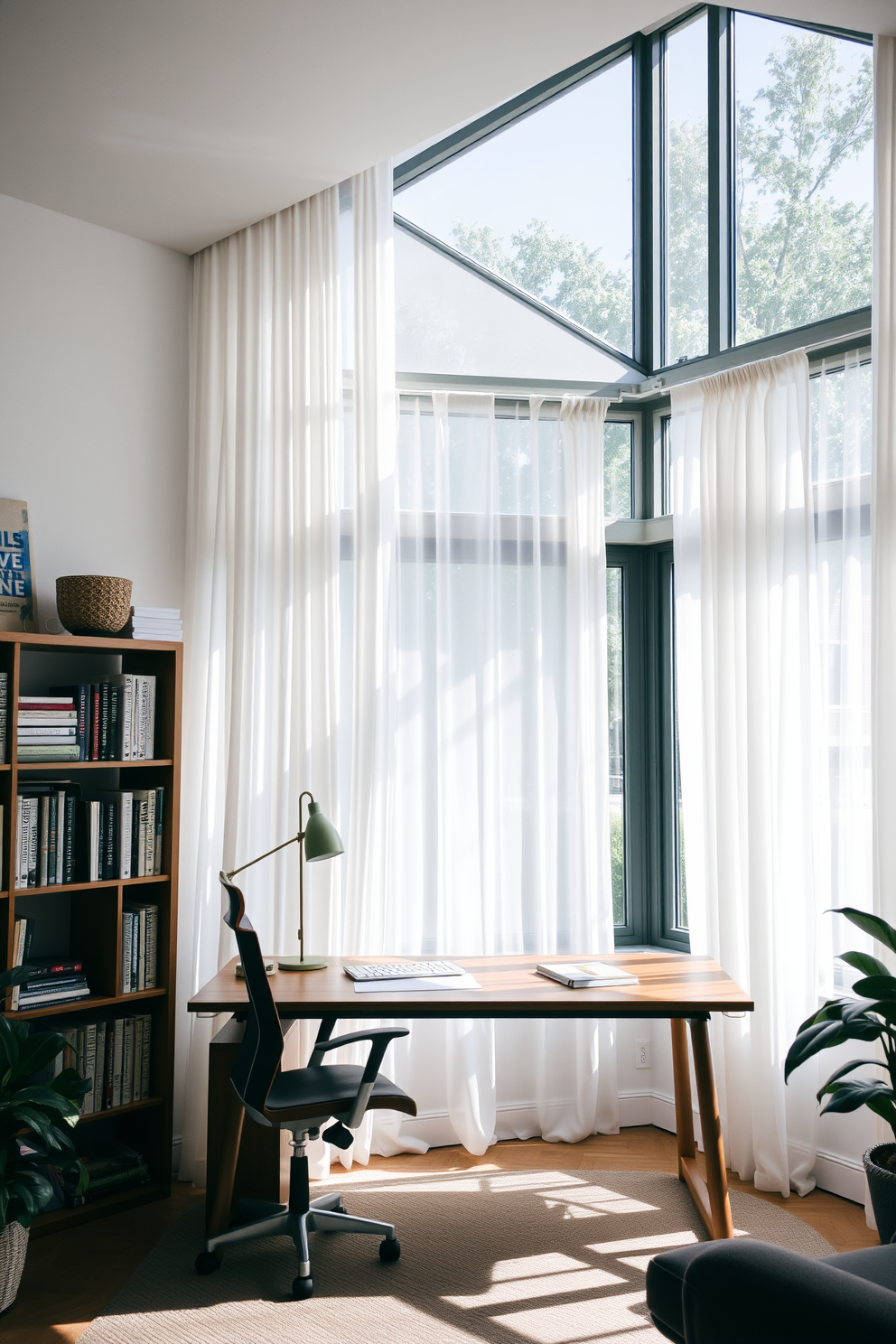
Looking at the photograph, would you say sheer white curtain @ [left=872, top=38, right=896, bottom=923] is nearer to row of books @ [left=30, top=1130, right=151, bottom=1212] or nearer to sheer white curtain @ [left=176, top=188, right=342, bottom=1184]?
sheer white curtain @ [left=176, top=188, right=342, bottom=1184]

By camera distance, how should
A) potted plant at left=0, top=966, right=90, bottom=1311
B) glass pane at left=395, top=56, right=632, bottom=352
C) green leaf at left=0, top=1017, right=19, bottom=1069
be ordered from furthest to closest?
1. glass pane at left=395, top=56, right=632, bottom=352
2. green leaf at left=0, top=1017, right=19, bottom=1069
3. potted plant at left=0, top=966, right=90, bottom=1311

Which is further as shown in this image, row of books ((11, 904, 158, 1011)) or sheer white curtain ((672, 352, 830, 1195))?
sheer white curtain ((672, 352, 830, 1195))

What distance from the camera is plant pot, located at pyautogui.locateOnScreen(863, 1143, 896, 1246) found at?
8.14 feet

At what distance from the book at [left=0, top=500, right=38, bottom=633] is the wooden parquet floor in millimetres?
1924

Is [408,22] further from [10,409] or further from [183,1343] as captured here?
[183,1343]

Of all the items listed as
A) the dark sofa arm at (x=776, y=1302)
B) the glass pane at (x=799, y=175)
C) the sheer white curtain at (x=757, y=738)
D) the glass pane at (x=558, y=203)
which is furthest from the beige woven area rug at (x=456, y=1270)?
the glass pane at (x=558, y=203)

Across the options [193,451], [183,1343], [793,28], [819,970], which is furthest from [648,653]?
[183,1343]

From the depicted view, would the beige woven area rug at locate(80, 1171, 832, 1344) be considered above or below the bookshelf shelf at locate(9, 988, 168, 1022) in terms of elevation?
below

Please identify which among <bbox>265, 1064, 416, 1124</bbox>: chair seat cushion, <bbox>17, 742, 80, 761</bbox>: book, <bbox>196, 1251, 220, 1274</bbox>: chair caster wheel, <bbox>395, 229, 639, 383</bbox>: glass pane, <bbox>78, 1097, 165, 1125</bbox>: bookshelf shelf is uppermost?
<bbox>395, 229, 639, 383</bbox>: glass pane

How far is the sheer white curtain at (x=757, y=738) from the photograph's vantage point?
133 inches

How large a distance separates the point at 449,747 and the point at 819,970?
4.92 feet

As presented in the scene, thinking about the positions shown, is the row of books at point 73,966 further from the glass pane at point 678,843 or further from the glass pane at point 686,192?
the glass pane at point 686,192

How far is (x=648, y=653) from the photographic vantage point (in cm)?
433

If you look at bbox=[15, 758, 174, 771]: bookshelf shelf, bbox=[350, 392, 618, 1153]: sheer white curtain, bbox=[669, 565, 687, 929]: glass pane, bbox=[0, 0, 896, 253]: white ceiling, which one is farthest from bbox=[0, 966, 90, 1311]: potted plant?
bbox=[0, 0, 896, 253]: white ceiling
